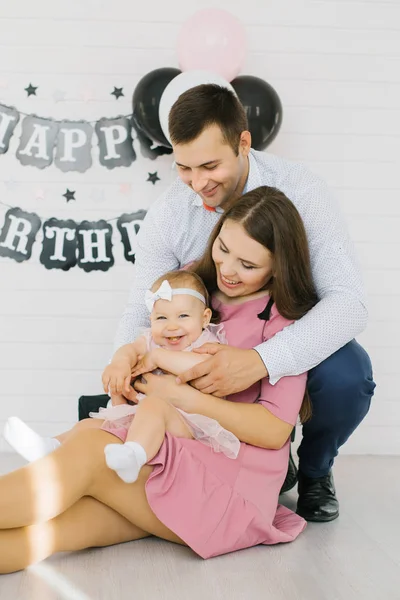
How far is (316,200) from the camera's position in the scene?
2.33 m

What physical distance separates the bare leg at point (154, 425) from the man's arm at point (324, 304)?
0.90 feet

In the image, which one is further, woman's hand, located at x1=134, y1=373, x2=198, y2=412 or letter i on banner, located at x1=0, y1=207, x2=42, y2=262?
letter i on banner, located at x1=0, y1=207, x2=42, y2=262

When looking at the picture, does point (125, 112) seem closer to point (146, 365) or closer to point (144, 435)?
point (146, 365)

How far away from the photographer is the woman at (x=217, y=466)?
1778mm

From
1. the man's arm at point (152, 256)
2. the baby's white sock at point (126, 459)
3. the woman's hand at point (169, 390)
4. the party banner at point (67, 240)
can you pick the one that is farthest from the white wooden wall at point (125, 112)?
the baby's white sock at point (126, 459)

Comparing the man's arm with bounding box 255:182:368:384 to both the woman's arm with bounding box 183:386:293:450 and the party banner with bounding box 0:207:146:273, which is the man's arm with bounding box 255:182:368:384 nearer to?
the woman's arm with bounding box 183:386:293:450

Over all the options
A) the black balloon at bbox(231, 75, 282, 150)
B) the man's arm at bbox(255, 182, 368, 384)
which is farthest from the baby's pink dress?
the black balloon at bbox(231, 75, 282, 150)

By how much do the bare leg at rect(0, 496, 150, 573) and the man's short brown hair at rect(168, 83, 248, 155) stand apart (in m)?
1.01

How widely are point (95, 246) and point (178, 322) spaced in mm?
1485

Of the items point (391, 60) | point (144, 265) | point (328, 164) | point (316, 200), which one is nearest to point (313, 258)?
point (316, 200)

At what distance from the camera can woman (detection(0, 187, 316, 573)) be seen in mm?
1778

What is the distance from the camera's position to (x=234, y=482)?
1.99 metres

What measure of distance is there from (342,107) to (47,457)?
238 centimetres

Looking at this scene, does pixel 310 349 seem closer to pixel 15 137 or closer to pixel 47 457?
pixel 47 457
